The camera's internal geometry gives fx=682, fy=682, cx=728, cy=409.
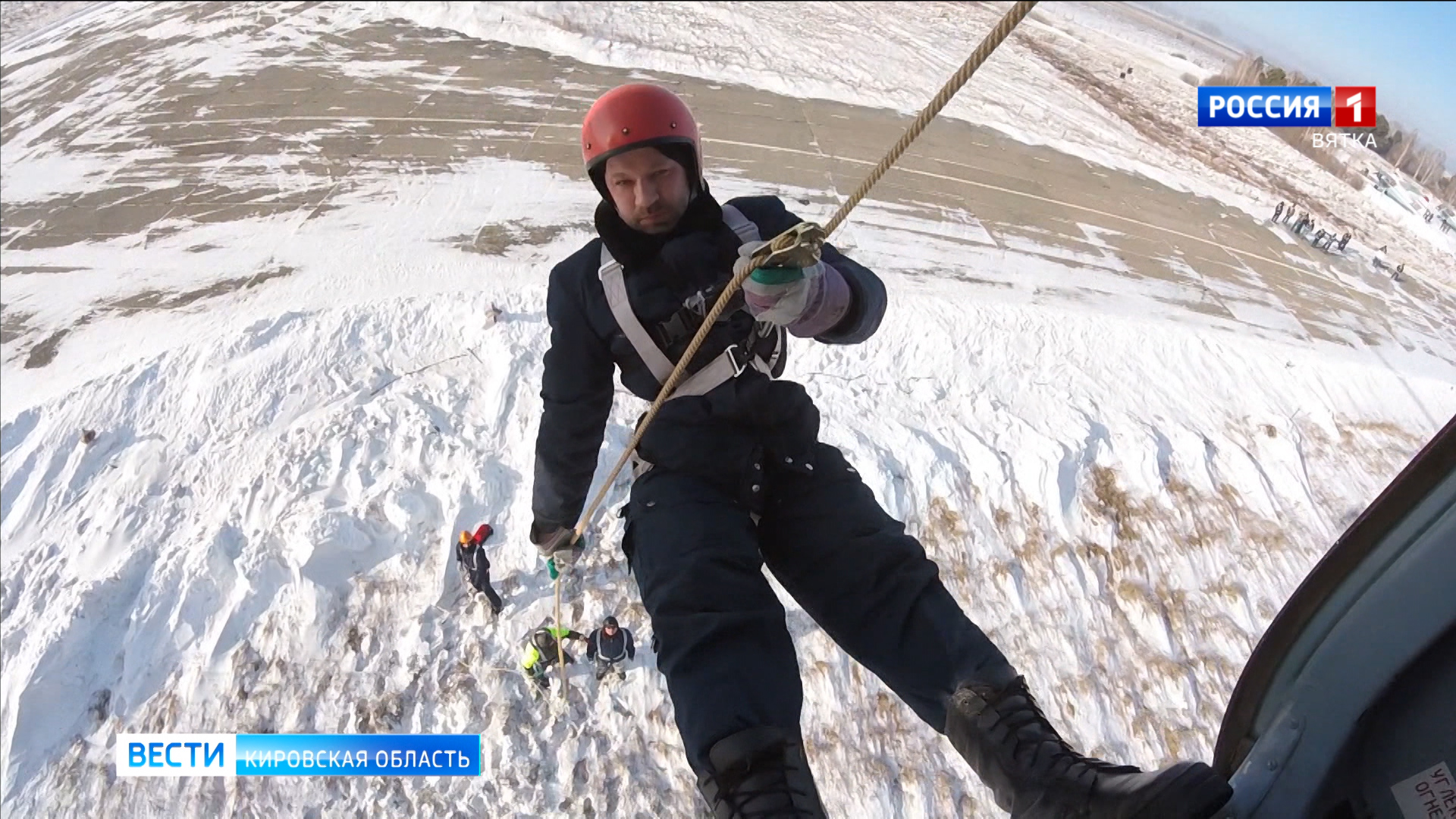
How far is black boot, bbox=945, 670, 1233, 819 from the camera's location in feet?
5.30

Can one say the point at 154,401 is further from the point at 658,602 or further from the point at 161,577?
the point at 658,602

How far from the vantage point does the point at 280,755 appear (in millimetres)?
5418

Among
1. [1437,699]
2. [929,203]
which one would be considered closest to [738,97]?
[929,203]

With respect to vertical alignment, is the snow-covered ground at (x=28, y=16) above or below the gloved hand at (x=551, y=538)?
below

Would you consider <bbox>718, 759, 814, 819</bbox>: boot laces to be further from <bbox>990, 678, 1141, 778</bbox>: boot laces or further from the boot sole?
the boot sole

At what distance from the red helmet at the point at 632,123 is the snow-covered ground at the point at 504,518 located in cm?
467

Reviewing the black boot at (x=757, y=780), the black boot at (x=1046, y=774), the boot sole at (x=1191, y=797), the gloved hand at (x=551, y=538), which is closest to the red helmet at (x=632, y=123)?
the gloved hand at (x=551, y=538)

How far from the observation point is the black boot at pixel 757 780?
6.75 ft

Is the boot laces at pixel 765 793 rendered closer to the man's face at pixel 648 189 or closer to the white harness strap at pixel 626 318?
the white harness strap at pixel 626 318

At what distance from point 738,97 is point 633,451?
13985 mm

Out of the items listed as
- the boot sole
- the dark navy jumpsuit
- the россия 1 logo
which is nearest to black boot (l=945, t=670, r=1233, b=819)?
the boot sole

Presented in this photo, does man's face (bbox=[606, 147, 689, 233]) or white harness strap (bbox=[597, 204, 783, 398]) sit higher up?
man's face (bbox=[606, 147, 689, 233])

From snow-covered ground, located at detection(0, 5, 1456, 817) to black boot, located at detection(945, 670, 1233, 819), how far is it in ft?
12.3

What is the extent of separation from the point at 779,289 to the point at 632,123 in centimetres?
87
